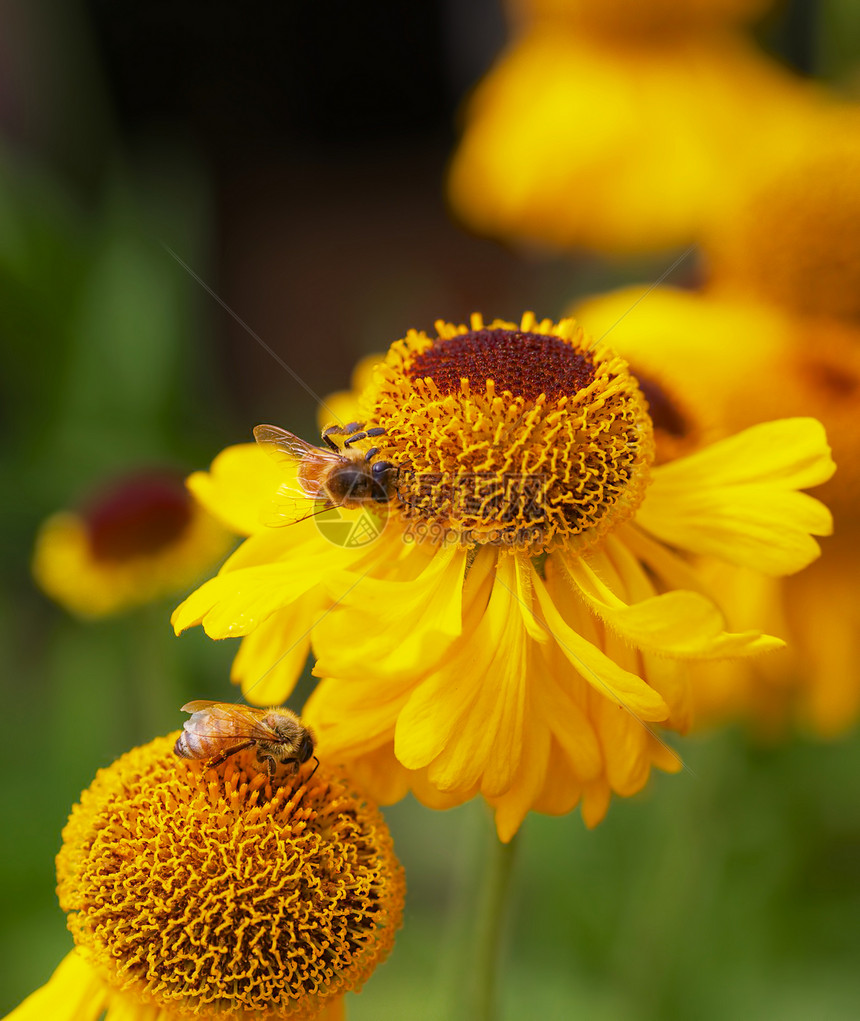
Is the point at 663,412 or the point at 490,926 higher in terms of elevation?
the point at 663,412

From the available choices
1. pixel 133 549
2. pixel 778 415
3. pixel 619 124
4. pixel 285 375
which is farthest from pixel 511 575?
pixel 285 375

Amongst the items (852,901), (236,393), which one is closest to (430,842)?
(852,901)

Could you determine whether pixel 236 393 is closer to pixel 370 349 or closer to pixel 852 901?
pixel 370 349

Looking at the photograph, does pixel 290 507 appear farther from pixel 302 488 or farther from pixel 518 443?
pixel 518 443

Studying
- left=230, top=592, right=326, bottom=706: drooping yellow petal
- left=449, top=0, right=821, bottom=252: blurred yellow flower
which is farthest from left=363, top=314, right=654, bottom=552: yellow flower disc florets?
left=449, top=0, right=821, bottom=252: blurred yellow flower

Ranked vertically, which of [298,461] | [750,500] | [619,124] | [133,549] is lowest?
[619,124]

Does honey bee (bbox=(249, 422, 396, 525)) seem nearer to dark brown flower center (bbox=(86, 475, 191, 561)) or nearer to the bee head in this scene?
the bee head
